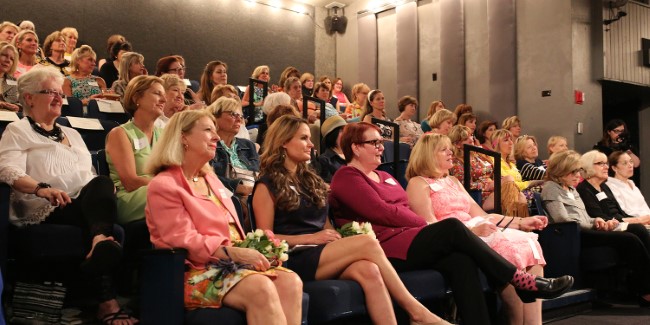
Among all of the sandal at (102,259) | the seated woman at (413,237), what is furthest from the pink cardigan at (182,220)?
the seated woman at (413,237)

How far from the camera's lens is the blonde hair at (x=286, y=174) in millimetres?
2576

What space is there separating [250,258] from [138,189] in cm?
73

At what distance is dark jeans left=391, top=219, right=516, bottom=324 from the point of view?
8.57 ft

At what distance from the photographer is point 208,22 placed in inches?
336

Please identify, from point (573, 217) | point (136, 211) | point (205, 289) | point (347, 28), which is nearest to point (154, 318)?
point (205, 289)

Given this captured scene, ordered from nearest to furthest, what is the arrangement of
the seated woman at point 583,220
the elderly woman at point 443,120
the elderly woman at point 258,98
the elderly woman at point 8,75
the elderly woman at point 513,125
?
the elderly woman at point 8,75 < the seated woman at point 583,220 < the elderly woman at point 258,98 < the elderly woman at point 443,120 < the elderly woman at point 513,125

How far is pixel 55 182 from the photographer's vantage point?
252 centimetres

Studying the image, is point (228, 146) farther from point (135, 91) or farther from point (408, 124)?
point (408, 124)

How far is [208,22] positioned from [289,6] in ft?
4.71

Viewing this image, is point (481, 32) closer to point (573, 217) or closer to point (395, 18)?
point (395, 18)

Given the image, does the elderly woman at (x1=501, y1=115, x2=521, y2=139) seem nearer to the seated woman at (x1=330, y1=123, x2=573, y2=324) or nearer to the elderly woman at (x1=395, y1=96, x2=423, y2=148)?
the elderly woman at (x1=395, y1=96, x2=423, y2=148)

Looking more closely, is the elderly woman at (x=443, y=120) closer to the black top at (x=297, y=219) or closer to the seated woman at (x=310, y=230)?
the seated woman at (x=310, y=230)

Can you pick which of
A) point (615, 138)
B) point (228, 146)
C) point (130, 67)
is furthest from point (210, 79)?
point (615, 138)

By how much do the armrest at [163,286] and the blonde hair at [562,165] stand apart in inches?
118
